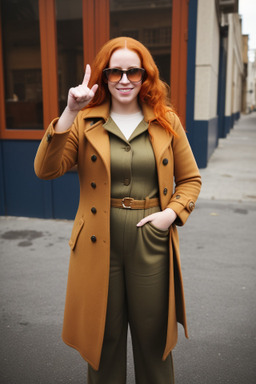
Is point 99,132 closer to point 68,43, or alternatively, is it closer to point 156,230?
point 156,230

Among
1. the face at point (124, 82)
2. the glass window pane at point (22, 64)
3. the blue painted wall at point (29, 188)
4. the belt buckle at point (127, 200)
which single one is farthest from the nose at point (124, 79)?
the glass window pane at point (22, 64)

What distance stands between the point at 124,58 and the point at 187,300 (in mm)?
2474

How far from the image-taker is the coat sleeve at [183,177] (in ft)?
6.56

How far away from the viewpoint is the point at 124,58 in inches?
73.5

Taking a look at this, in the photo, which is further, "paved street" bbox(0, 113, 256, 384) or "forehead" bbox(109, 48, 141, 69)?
"paved street" bbox(0, 113, 256, 384)

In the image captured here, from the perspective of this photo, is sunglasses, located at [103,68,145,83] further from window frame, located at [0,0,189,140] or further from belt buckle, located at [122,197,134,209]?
window frame, located at [0,0,189,140]

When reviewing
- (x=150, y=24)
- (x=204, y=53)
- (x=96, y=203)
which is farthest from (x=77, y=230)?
(x=204, y=53)

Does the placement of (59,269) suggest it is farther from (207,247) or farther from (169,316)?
(169,316)

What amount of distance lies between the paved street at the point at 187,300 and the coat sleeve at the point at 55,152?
5.07 ft

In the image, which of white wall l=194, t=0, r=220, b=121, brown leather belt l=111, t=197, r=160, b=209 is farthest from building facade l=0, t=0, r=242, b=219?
brown leather belt l=111, t=197, r=160, b=209

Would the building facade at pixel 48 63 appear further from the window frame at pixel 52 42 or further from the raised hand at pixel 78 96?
the raised hand at pixel 78 96

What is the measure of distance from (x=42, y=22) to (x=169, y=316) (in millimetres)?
5118

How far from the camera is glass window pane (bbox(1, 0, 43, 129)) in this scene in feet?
19.3

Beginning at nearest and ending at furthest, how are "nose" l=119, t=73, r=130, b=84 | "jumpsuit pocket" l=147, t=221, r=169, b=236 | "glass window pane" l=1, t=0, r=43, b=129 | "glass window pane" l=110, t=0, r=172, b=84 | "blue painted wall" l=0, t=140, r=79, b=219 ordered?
"nose" l=119, t=73, r=130, b=84, "jumpsuit pocket" l=147, t=221, r=169, b=236, "glass window pane" l=1, t=0, r=43, b=129, "blue painted wall" l=0, t=140, r=79, b=219, "glass window pane" l=110, t=0, r=172, b=84
